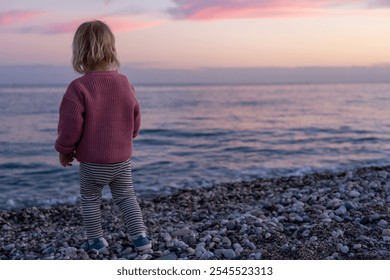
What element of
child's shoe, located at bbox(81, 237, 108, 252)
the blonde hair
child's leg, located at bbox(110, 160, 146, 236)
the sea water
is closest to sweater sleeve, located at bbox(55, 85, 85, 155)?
the blonde hair

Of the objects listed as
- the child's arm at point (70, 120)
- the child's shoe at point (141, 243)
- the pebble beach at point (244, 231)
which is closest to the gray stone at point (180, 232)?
the pebble beach at point (244, 231)

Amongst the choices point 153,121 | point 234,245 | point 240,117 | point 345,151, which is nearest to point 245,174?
point 345,151

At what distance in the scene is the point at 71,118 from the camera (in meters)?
4.66

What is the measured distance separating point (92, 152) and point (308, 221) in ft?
8.72

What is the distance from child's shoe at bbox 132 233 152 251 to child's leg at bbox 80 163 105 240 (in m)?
0.42

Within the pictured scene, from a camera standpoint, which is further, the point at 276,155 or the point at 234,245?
the point at 276,155

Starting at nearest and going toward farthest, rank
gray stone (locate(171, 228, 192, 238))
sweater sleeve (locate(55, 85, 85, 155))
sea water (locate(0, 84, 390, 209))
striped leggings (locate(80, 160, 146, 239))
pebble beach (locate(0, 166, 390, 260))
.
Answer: sweater sleeve (locate(55, 85, 85, 155))
pebble beach (locate(0, 166, 390, 260))
striped leggings (locate(80, 160, 146, 239))
gray stone (locate(171, 228, 192, 238))
sea water (locate(0, 84, 390, 209))

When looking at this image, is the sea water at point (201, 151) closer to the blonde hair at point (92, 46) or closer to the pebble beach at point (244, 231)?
the pebble beach at point (244, 231)

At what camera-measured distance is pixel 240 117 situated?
99.8ft

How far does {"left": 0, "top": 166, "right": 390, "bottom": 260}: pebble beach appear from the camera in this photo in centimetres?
480

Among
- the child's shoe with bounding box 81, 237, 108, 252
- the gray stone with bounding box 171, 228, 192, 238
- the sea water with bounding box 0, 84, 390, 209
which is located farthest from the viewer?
the sea water with bounding box 0, 84, 390, 209

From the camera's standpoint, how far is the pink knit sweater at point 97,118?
15.4 feet

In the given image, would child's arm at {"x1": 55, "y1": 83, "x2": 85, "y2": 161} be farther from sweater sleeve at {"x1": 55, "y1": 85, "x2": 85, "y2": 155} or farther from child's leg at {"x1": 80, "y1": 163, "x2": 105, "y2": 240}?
child's leg at {"x1": 80, "y1": 163, "x2": 105, "y2": 240}
